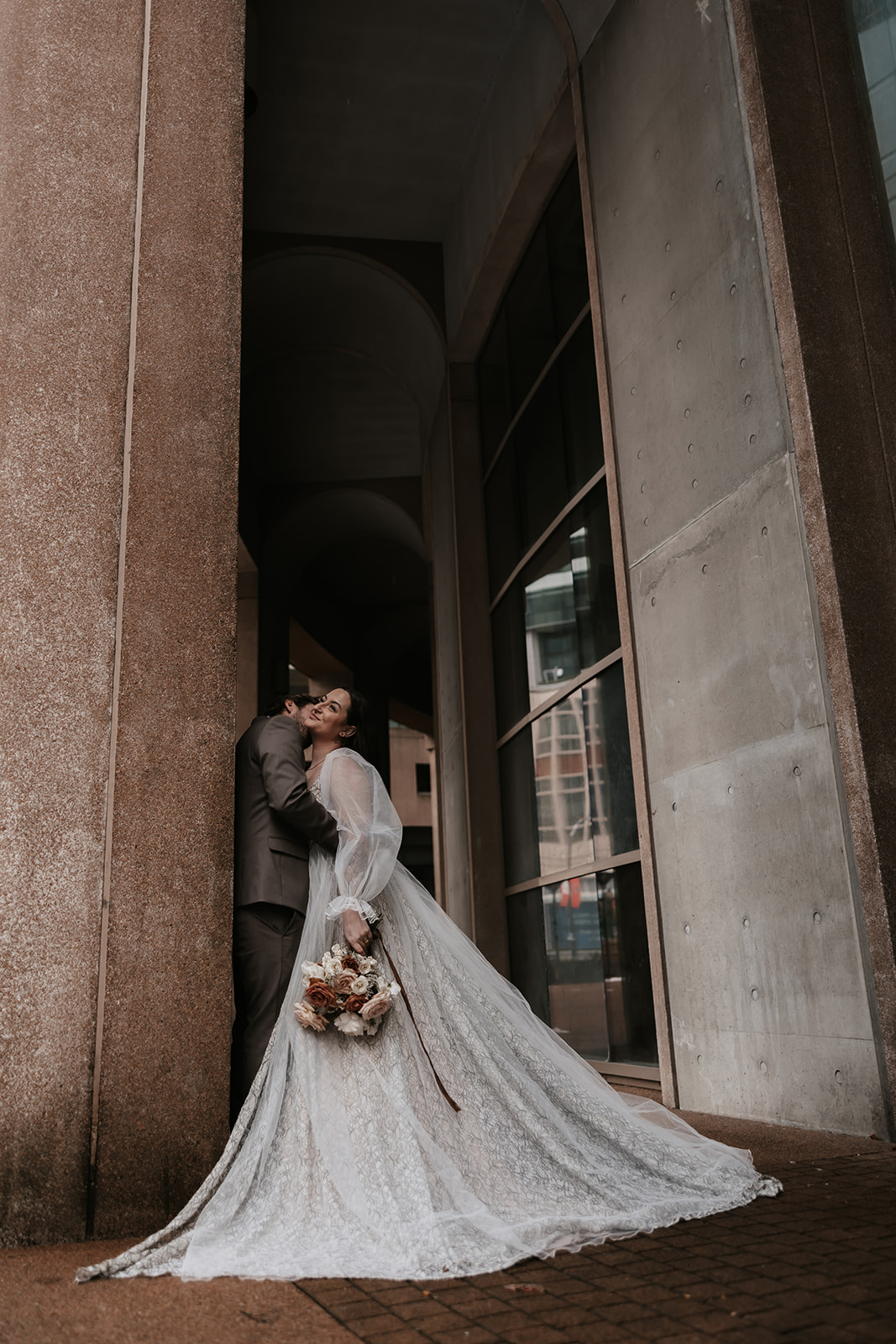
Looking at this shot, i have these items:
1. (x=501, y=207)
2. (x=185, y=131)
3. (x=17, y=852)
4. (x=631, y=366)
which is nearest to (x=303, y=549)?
(x=501, y=207)

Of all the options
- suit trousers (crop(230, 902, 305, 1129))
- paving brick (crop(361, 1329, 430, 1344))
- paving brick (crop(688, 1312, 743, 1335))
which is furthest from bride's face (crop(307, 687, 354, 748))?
paving brick (crop(688, 1312, 743, 1335))

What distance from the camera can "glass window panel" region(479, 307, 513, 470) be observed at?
37.1 ft

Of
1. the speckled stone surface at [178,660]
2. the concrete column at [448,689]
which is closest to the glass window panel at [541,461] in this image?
the concrete column at [448,689]

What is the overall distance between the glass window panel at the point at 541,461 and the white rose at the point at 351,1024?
641 centimetres

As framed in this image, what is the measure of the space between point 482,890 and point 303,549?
1025 centimetres

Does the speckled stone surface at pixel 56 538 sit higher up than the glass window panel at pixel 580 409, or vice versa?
the glass window panel at pixel 580 409

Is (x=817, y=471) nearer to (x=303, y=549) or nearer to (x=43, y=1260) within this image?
(x=43, y=1260)

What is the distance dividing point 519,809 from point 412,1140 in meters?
7.16

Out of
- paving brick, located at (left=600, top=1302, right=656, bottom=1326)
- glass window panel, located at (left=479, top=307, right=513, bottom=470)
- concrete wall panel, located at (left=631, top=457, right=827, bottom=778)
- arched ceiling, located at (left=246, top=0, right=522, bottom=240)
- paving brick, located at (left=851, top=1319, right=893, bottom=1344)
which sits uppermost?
arched ceiling, located at (left=246, top=0, right=522, bottom=240)

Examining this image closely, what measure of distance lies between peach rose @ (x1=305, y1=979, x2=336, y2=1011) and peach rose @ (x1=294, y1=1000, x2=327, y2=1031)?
2 centimetres

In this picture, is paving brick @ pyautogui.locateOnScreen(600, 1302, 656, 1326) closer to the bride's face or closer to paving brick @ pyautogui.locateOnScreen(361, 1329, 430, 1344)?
paving brick @ pyautogui.locateOnScreen(361, 1329, 430, 1344)

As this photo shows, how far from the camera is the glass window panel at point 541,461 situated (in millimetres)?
9555

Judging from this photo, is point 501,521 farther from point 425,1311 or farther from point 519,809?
point 425,1311

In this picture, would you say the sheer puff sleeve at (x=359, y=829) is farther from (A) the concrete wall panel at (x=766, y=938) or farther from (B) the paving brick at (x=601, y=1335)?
(A) the concrete wall panel at (x=766, y=938)
